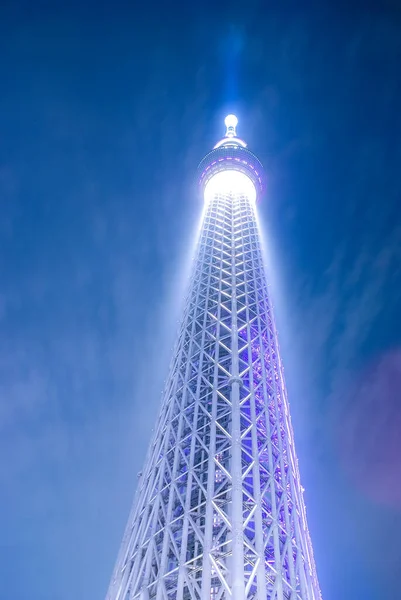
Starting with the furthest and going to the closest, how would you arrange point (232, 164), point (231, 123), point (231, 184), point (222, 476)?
point (231, 123) < point (231, 184) < point (232, 164) < point (222, 476)

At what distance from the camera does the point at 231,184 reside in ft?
151

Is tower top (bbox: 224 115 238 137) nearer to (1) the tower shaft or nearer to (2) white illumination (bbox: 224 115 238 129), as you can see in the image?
(2) white illumination (bbox: 224 115 238 129)

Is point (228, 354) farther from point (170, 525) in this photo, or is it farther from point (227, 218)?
point (227, 218)

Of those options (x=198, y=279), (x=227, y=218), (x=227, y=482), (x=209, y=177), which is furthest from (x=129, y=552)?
(x=209, y=177)

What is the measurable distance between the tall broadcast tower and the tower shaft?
0.15 ft

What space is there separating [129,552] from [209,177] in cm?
3290

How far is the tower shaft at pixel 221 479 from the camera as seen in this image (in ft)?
55.9

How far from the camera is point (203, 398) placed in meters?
23.9

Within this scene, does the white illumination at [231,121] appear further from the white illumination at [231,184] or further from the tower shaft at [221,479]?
the tower shaft at [221,479]

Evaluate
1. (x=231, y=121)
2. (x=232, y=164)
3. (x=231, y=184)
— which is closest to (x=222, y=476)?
(x=231, y=184)

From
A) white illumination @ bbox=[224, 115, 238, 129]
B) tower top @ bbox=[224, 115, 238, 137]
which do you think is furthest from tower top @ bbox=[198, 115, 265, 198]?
white illumination @ bbox=[224, 115, 238, 129]

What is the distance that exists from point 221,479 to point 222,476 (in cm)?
30

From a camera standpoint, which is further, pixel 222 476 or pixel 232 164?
pixel 232 164

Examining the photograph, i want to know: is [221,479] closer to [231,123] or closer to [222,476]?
[222,476]
